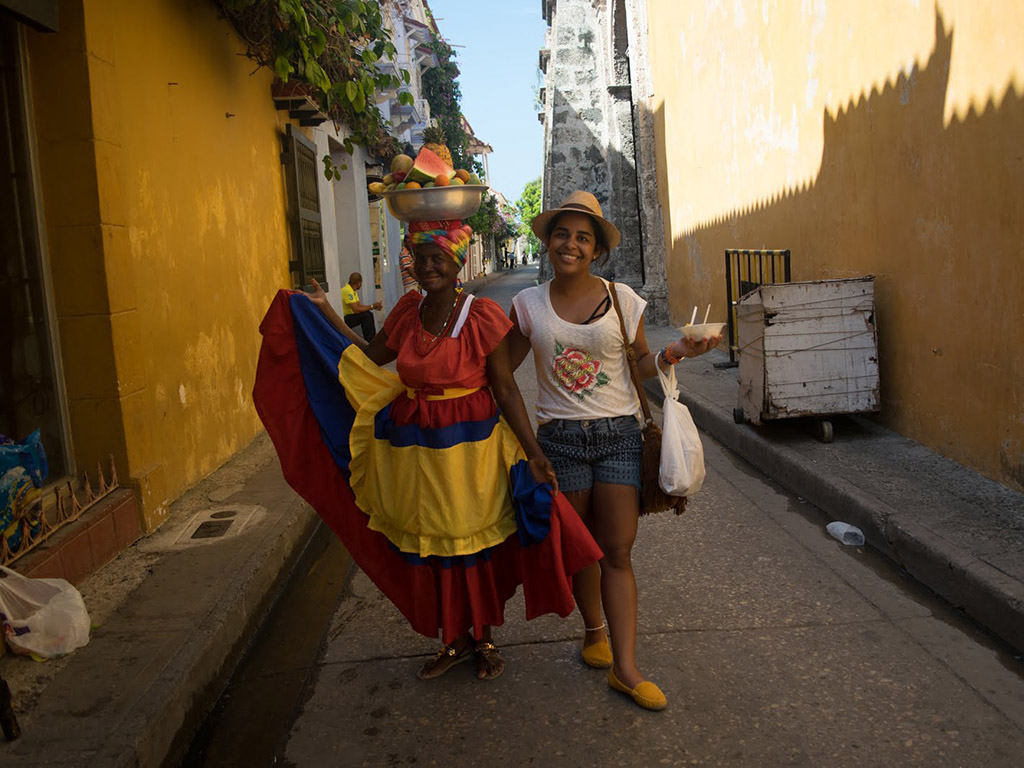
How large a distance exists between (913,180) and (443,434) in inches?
176

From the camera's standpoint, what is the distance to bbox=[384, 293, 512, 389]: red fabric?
10.7 feet

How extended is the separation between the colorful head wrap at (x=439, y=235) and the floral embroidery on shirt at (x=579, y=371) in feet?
1.67

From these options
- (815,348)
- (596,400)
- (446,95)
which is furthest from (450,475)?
(446,95)

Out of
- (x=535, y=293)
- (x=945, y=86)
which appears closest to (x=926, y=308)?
(x=945, y=86)

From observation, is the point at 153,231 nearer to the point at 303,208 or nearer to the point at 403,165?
the point at 403,165

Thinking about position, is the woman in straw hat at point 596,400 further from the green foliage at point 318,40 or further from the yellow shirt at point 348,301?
the yellow shirt at point 348,301

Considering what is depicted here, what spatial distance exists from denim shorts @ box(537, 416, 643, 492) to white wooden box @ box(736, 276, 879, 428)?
352cm

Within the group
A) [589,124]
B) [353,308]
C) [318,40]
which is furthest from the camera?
[589,124]

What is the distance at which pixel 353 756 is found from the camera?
10.0 feet

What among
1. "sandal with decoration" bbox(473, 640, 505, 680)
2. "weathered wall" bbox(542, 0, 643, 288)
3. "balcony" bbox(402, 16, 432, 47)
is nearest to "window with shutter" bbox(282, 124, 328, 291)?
"sandal with decoration" bbox(473, 640, 505, 680)

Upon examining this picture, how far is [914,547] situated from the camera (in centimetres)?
445

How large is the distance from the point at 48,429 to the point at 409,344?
2.49m

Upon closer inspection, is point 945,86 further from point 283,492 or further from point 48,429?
point 48,429

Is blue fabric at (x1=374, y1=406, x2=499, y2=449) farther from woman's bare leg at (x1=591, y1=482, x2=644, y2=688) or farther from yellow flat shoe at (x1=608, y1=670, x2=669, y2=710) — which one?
yellow flat shoe at (x1=608, y1=670, x2=669, y2=710)
